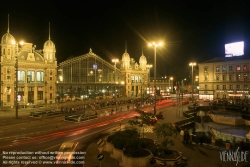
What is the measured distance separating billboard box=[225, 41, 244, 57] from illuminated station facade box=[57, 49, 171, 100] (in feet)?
105

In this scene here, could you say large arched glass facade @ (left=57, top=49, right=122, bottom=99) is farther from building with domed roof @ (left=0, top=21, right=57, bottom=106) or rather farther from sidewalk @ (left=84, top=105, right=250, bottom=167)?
sidewalk @ (left=84, top=105, right=250, bottom=167)

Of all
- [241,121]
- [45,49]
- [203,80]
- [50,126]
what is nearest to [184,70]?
[203,80]

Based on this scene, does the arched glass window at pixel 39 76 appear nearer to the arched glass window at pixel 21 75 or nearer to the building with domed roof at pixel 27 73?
the building with domed roof at pixel 27 73

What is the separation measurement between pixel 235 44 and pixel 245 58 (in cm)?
711

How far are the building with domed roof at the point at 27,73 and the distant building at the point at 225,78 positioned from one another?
54742mm

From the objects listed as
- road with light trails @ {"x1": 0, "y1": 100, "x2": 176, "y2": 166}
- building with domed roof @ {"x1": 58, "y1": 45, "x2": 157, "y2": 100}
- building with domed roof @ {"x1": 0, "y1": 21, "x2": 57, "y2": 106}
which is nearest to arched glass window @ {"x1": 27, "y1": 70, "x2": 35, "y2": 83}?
building with domed roof @ {"x1": 0, "y1": 21, "x2": 57, "y2": 106}

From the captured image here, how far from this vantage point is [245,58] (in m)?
75.4

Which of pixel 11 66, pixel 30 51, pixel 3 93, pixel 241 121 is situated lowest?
pixel 241 121

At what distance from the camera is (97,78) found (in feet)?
280

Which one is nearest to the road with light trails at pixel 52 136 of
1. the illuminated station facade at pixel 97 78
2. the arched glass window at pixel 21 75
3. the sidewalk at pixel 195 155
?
the sidewalk at pixel 195 155

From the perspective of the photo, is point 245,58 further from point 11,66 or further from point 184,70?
point 11,66

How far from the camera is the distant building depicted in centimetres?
7469

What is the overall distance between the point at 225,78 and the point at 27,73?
218 feet

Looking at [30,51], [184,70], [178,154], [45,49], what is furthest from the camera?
[184,70]
